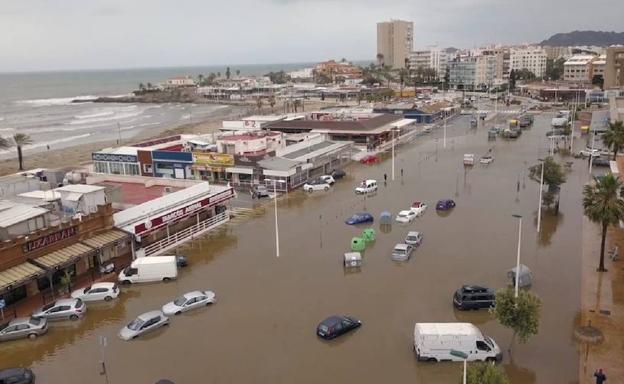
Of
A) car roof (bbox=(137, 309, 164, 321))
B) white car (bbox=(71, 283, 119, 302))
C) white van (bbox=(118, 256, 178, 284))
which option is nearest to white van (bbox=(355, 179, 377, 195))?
white van (bbox=(118, 256, 178, 284))

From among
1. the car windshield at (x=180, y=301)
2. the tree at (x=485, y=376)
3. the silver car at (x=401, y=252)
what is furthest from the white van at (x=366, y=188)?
the tree at (x=485, y=376)

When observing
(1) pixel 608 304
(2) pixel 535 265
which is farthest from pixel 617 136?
(1) pixel 608 304

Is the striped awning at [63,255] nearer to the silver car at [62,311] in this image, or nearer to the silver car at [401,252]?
the silver car at [62,311]

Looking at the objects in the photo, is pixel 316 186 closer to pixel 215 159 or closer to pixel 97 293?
pixel 215 159

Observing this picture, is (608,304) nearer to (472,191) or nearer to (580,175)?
(472,191)

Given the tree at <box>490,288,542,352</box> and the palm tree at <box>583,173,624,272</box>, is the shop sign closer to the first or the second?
the palm tree at <box>583,173,624,272</box>
